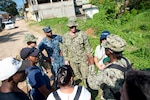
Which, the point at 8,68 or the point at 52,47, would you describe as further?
the point at 52,47

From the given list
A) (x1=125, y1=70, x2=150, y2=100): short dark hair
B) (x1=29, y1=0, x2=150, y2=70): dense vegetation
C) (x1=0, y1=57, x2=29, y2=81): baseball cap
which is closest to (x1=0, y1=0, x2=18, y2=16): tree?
(x1=29, y1=0, x2=150, y2=70): dense vegetation

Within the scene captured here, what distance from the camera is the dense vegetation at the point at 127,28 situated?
844 centimetres

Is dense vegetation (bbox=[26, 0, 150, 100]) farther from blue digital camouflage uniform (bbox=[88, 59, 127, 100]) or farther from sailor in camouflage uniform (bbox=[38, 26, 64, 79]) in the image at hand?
sailor in camouflage uniform (bbox=[38, 26, 64, 79])

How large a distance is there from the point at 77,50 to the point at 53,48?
667 millimetres

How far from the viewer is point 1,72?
2.20 m

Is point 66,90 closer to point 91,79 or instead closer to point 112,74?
point 91,79

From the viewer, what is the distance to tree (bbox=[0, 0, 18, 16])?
92.2 meters

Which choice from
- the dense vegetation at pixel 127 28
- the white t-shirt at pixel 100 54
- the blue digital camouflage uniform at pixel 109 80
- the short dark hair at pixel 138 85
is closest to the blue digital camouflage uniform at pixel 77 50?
the white t-shirt at pixel 100 54

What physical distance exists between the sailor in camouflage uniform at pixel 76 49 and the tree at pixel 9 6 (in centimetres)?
9305

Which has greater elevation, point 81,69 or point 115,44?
point 115,44

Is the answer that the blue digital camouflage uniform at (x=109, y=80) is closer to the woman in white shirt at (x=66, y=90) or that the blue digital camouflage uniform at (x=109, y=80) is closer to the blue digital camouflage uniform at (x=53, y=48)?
the woman in white shirt at (x=66, y=90)

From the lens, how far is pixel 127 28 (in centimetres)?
1931

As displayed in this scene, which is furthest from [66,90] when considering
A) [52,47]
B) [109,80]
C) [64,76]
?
[52,47]

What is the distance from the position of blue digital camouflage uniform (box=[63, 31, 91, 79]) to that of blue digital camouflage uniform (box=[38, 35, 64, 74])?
26cm
